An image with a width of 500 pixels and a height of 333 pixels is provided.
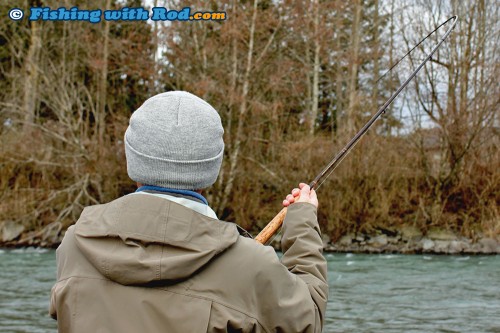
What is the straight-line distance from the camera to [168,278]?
4.20ft

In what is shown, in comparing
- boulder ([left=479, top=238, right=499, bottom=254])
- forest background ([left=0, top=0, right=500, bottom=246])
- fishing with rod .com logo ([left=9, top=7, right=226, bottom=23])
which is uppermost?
fishing with rod .com logo ([left=9, top=7, right=226, bottom=23])

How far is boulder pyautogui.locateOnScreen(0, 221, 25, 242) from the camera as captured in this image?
15812mm

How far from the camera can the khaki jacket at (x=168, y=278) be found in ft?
4.21

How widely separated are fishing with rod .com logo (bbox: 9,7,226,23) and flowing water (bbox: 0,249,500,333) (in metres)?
6.23

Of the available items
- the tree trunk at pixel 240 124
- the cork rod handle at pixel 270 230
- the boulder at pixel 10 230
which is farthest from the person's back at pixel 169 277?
the tree trunk at pixel 240 124

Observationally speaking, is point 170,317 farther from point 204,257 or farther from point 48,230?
point 48,230

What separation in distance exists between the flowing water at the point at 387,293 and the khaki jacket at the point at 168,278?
235 inches

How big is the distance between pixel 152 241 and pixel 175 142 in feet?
0.70

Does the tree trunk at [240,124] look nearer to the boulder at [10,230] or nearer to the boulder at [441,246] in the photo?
the boulder at [10,230]

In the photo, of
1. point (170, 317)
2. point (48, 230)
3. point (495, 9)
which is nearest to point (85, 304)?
point (170, 317)

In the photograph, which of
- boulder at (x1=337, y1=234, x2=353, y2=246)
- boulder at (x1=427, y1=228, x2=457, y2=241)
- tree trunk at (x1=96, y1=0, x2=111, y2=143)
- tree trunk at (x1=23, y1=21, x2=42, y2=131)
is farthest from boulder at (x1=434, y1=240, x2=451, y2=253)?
tree trunk at (x1=23, y1=21, x2=42, y2=131)

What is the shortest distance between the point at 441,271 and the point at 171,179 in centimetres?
1117

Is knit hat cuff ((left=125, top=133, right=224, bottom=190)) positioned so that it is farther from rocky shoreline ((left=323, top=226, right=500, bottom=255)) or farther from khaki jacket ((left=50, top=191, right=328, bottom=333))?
rocky shoreline ((left=323, top=226, right=500, bottom=255))

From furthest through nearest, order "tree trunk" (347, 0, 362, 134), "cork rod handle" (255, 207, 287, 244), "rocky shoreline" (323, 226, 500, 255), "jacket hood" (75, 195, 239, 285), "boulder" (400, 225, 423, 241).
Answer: "tree trunk" (347, 0, 362, 134)
"boulder" (400, 225, 423, 241)
"rocky shoreline" (323, 226, 500, 255)
"cork rod handle" (255, 207, 287, 244)
"jacket hood" (75, 195, 239, 285)
